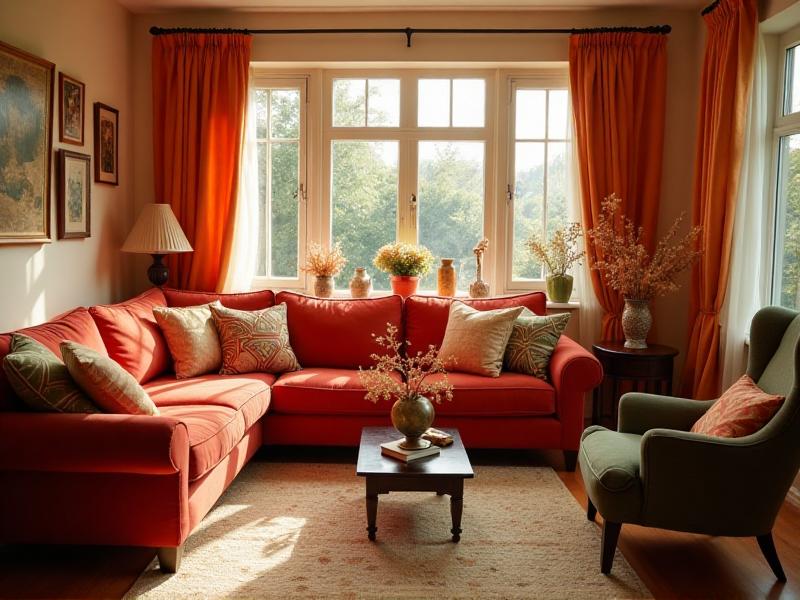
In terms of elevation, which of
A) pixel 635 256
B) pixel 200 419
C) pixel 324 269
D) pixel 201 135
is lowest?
pixel 200 419

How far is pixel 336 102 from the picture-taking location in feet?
16.6

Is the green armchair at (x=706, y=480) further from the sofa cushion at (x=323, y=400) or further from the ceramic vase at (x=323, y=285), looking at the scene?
the ceramic vase at (x=323, y=285)

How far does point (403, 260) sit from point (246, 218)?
44.2 inches

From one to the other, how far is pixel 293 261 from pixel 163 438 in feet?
8.78

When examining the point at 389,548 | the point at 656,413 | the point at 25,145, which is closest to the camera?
the point at 389,548

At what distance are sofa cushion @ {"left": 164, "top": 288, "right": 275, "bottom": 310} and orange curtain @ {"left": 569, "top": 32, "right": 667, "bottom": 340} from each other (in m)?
2.11

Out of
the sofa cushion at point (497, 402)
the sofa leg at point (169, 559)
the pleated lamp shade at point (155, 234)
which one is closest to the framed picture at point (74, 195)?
the pleated lamp shade at point (155, 234)

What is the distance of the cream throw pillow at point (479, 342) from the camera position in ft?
13.5

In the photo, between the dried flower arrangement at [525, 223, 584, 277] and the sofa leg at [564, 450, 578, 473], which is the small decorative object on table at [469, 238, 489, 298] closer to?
the dried flower arrangement at [525, 223, 584, 277]

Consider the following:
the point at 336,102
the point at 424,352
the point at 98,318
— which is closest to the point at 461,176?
the point at 336,102

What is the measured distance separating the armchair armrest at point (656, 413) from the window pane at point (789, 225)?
114 cm

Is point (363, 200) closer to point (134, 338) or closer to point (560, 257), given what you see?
point (560, 257)

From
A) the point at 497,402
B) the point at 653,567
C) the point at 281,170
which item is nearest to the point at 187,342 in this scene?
the point at 281,170

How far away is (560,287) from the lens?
477 cm
